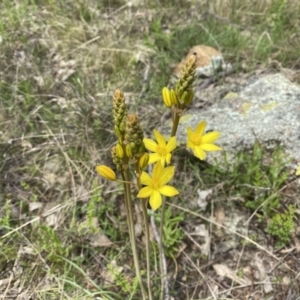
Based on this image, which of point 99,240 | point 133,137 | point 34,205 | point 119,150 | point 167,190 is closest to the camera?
point 133,137

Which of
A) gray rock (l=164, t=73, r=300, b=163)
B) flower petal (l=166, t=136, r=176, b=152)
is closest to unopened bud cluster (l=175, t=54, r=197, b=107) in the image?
flower petal (l=166, t=136, r=176, b=152)

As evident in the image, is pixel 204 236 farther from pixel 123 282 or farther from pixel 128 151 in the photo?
pixel 128 151

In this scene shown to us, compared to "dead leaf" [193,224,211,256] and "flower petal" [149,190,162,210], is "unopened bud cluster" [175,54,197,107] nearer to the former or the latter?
"flower petal" [149,190,162,210]

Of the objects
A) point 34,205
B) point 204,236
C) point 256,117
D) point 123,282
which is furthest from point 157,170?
point 256,117

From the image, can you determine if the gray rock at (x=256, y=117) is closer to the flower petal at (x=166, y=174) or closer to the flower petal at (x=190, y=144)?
the flower petal at (x=190, y=144)

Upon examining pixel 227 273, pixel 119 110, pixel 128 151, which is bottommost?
pixel 227 273

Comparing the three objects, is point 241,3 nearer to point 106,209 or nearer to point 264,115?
point 264,115
